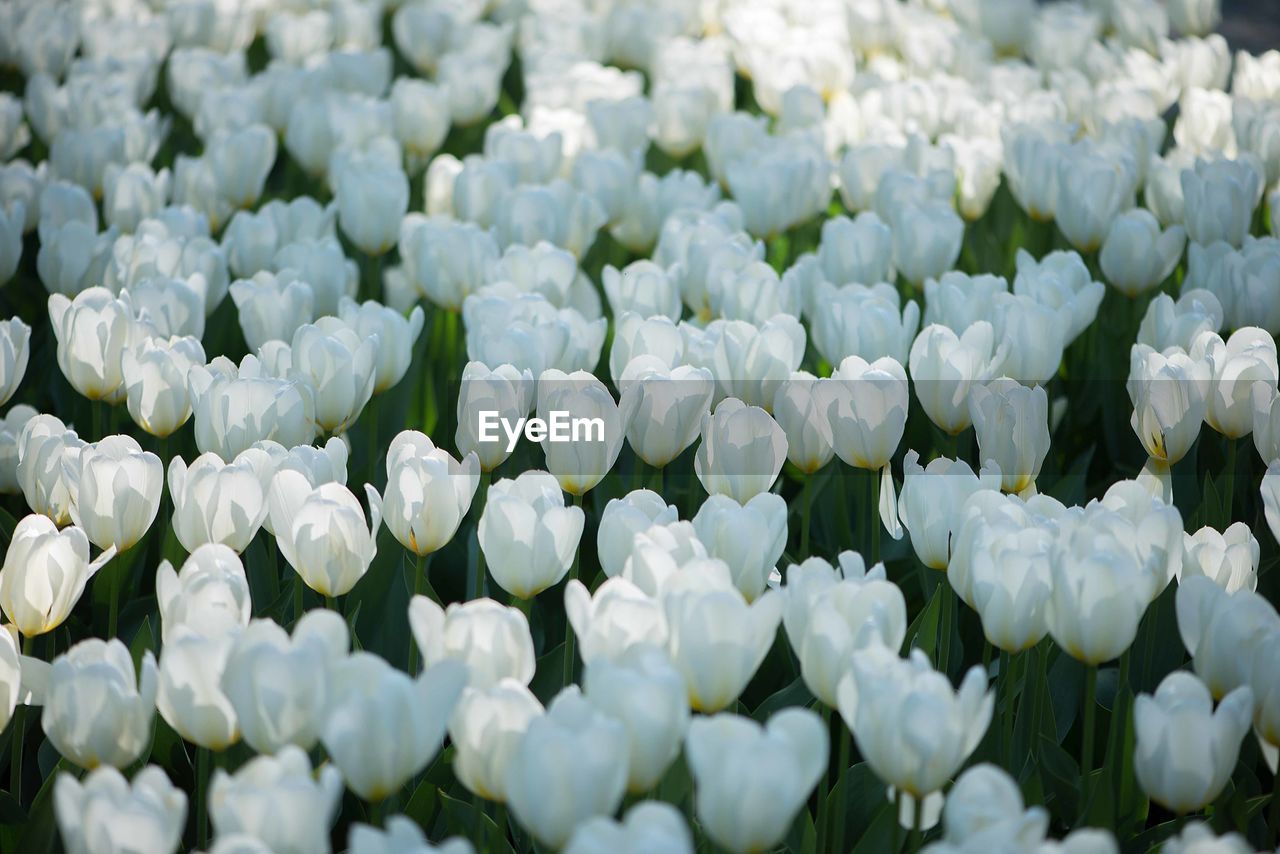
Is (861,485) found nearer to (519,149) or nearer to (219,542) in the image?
(219,542)

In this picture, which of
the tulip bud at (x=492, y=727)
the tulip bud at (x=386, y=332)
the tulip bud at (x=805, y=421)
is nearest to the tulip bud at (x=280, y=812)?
the tulip bud at (x=492, y=727)

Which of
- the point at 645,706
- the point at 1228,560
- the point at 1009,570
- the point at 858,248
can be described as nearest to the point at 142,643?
the point at 645,706

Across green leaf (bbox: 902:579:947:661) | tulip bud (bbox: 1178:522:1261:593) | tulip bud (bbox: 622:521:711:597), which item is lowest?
green leaf (bbox: 902:579:947:661)

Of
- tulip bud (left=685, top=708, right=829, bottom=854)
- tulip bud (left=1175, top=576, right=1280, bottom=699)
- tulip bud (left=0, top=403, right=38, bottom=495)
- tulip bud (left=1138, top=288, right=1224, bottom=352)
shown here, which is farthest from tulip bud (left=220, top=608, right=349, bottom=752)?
tulip bud (left=1138, top=288, right=1224, bottom=352)

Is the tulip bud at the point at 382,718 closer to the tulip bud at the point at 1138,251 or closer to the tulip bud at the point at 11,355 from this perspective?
the tulip bud at the point at 11,355

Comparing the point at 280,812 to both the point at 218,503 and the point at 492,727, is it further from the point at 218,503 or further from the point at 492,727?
the point at 218,503

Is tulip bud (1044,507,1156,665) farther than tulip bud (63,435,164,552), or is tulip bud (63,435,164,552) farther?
tulip bud (63,435,164,552)

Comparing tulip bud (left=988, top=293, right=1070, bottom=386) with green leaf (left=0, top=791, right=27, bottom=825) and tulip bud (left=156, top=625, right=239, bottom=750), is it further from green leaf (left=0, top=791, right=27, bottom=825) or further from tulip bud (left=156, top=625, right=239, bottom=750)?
green leaf (left=0, top=791, right=27, bottom=825)
